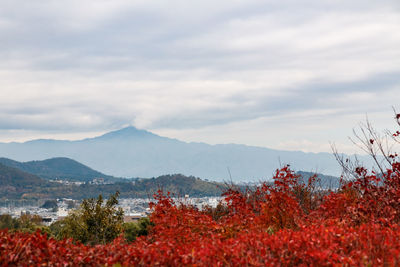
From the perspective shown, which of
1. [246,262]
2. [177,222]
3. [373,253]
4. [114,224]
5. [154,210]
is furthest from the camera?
[114,224]

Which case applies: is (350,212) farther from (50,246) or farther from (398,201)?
(50,246)

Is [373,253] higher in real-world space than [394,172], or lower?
lower

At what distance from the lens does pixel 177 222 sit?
30.0ft

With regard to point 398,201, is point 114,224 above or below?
below

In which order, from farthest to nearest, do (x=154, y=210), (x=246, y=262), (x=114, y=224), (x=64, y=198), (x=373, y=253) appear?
(x=64, y=198) < (x=114, y=224) < (x=154, y=210) < (x=373, y=253) < (x=246, y=262)

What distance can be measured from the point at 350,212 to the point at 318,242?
8.76ft

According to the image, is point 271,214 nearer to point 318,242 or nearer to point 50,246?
point 318,242

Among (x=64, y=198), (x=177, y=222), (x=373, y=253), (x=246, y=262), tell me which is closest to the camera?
(x=246, y=262)

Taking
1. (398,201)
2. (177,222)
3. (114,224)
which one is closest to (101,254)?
(177,222)

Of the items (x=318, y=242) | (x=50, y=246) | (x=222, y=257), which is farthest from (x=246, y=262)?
(x=50, y=246)

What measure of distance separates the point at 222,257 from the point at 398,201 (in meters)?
4.36

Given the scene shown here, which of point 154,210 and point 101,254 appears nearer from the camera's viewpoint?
point 101,254

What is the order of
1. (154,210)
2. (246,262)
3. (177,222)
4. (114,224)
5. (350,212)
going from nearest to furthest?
(246,262) < (350,212) < (177,222) < (154,210) < (114,224)

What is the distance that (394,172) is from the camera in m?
9.48
